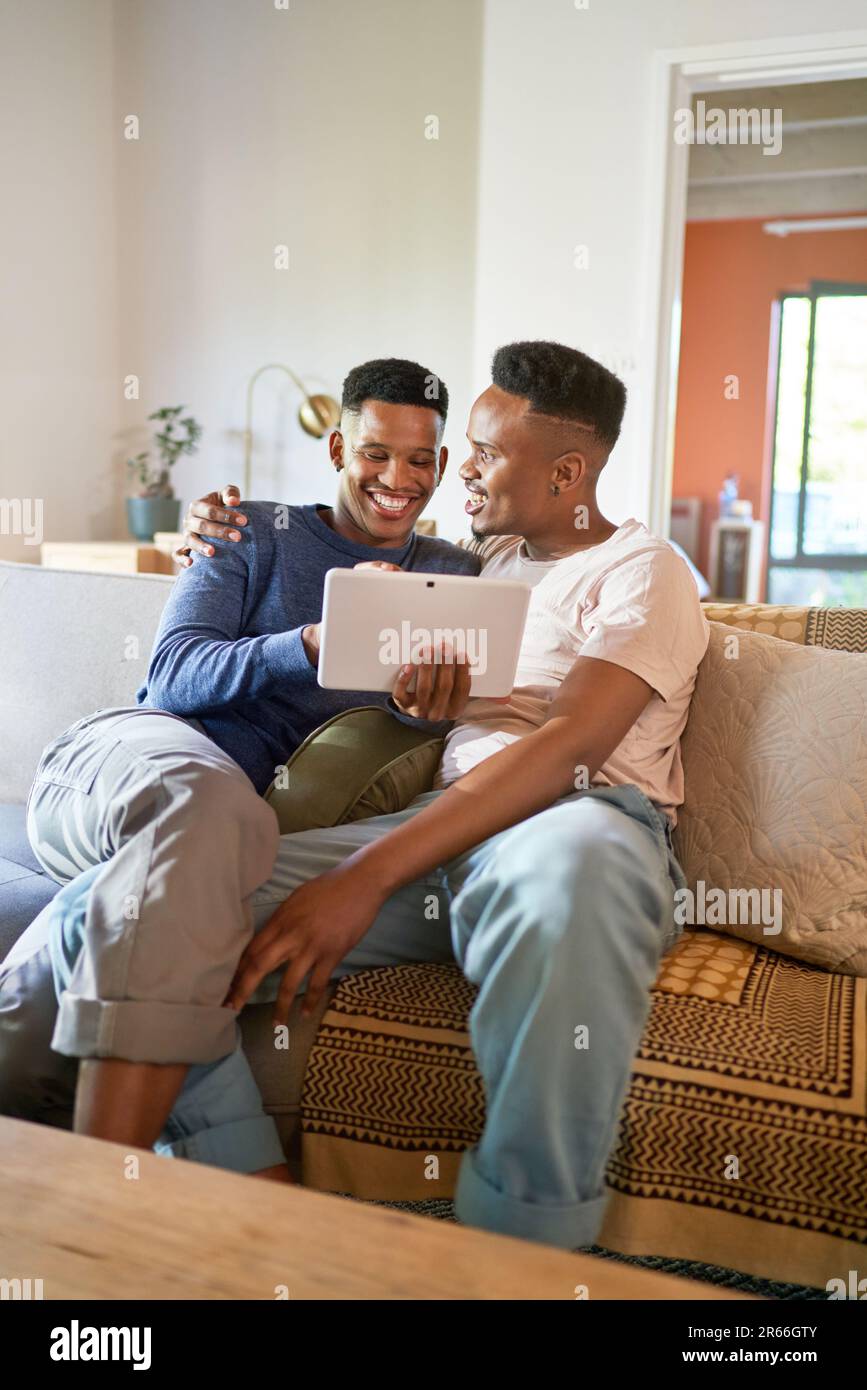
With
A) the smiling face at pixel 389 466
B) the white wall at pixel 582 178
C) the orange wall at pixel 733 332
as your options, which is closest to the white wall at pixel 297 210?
the white wall at pixel 582 178

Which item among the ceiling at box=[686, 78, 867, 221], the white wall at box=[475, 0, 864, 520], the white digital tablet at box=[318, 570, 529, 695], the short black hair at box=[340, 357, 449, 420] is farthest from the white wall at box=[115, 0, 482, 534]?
the white digital tablet at box=[318, 570, 529, 695]

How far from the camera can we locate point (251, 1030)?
1.27 metres

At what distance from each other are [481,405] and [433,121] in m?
2.83

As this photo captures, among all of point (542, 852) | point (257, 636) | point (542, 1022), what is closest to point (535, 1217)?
point (542, 1022)

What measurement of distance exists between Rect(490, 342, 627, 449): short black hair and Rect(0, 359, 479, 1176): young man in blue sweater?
0.11 meters

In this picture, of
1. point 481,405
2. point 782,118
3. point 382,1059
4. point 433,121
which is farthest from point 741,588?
point 382,1059

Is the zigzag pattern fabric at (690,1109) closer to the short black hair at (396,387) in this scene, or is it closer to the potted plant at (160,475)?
the short black hair at (396,387)

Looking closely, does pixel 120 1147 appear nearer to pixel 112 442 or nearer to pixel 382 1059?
pixel 382 1059

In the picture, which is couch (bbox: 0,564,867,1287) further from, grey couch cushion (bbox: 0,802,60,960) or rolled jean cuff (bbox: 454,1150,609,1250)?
rolled jean cuff (bbox: 454,1150,609,1250)

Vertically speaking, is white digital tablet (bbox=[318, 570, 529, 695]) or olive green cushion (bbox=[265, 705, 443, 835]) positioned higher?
white digital tablet (bbox=[318, 570, 529, 695])

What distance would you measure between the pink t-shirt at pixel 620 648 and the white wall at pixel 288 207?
8.17 feet

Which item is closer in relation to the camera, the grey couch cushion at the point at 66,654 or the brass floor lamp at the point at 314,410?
the grey couch cushion at the point at 66,654

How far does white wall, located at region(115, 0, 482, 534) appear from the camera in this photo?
407 centimetres

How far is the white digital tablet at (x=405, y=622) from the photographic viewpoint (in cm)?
129
